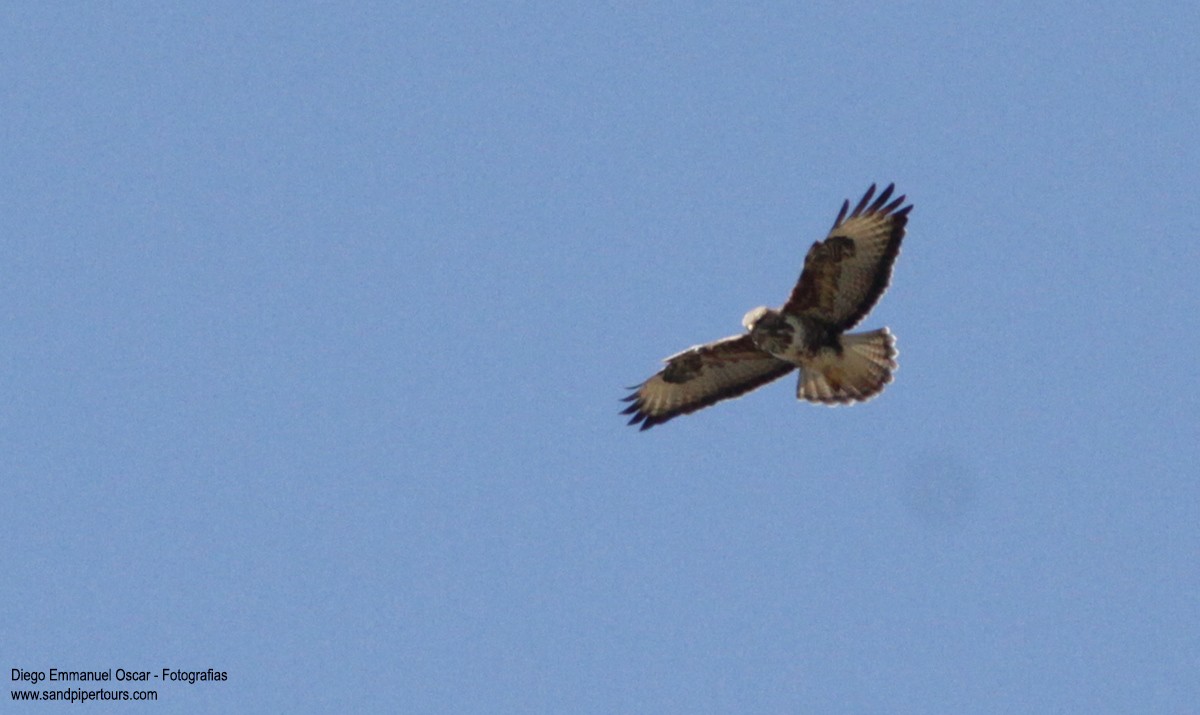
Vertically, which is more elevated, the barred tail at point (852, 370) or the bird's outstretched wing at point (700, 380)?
the bird's outstretched wing at point (700, 380)

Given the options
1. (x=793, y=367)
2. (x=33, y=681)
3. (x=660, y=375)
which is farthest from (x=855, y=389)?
(x=33, y=681)

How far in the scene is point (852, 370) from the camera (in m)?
14.0

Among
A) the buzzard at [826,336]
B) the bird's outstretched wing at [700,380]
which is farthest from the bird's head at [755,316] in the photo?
the bird's outstretched wing at [700,380]

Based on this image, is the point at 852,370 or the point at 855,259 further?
the point at 852,370

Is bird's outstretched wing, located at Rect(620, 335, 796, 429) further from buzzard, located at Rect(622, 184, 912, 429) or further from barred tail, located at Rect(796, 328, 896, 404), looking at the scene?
barred tail, located at Rect(796, 328, 896, 404)

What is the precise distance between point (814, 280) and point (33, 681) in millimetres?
6808

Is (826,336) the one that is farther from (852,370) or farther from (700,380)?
(700,380)

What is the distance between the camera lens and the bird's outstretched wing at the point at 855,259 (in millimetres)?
13297

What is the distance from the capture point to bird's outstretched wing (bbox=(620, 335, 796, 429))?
46.8ft

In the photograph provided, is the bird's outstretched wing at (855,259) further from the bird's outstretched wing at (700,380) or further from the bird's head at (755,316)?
the bird's outstretched wing at (700,380)

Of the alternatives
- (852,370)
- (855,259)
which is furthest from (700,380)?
(855,259)

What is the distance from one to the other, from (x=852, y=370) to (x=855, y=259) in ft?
3.37

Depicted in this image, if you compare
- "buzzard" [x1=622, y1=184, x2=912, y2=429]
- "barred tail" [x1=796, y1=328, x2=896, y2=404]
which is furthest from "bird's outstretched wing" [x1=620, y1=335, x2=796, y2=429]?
"barred tail" [x1=796, y1=328, x2=896, y2=404]

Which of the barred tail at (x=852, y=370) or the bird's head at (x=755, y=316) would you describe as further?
the barred tail at (x=852, y=370)
